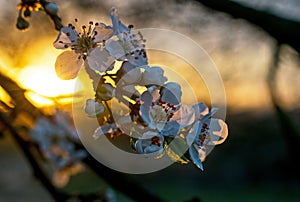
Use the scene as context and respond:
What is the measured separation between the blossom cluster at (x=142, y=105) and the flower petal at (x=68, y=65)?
0.03m

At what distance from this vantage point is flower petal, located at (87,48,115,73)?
743mm

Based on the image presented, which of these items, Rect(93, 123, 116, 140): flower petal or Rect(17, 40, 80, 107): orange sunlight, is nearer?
Rect(93, 123, 116, 140): flower petal

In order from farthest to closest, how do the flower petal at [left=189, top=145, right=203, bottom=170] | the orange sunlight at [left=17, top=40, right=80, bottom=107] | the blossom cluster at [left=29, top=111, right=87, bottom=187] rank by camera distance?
1. the blossom cluster at [left=29, top=111, right=87, bottom=187]
2. the orange sunlight at [left=17, top=40, right=80, bottom=107]
3. the flower petal at [left=189, top=145, right=203, bottom=170]

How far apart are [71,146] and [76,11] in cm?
82

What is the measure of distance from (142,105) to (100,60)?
101mm

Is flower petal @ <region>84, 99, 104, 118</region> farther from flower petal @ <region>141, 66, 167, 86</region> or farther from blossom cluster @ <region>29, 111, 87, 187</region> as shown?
blossom cluster @ <region>29, 111, 87, 187</region>

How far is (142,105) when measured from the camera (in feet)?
2.39

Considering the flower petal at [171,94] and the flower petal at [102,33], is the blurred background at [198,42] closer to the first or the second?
the flower petal at [102,33]

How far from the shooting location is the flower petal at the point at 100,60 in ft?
2.44

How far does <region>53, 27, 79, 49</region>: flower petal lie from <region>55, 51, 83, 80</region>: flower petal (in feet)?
0.06

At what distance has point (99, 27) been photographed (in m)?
0.81

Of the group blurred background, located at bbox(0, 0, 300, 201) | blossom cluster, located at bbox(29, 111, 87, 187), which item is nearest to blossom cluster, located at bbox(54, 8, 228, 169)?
blurred background, located at bbox(0, 0, 300, 201)

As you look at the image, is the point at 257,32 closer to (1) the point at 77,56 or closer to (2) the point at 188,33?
(2) the point at 188,33

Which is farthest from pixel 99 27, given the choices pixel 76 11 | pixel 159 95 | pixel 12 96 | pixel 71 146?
pixel 71 146
